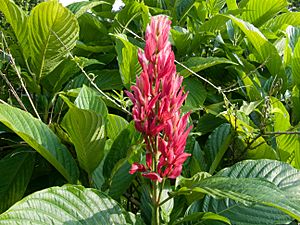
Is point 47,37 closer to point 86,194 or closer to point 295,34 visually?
point 86,194

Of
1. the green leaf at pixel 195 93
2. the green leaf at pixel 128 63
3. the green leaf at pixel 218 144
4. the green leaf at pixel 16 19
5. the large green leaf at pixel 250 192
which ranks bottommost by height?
the green leaf at pixel 218 144

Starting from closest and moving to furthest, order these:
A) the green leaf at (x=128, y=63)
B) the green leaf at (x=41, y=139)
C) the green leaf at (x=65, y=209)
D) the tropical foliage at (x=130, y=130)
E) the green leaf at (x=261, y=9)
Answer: the green leaf at (x=65, y=209) < the tropical foliage at (x=130, y=130) < the green leaf at (x=41, y=139) < the green leaf at (x=128, y=63) < the green leaf at (x=261, y=9)

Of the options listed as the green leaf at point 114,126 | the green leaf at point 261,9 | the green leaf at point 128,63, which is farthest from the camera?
the green leaf at point 261,9

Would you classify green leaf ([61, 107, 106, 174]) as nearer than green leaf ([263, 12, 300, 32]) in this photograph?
Yes

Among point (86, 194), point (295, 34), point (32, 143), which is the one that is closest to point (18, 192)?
point (32, 143)

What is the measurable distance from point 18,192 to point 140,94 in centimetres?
72

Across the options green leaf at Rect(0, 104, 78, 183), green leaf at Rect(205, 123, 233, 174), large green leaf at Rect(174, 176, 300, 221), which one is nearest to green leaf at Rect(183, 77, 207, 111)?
green leaf at Rect(205, 123, 233, 174)

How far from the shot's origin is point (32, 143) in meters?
1.33

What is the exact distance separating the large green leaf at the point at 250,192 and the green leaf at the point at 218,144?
0.37 metres

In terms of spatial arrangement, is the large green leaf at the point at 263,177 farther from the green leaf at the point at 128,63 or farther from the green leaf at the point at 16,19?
the green leaf at the point at 16,19

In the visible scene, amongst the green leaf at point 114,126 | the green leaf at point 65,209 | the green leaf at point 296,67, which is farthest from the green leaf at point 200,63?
the green leaf at point 65,209

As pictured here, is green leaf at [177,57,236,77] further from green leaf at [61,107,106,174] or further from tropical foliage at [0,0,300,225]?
green leaf at [61,107,106,174]

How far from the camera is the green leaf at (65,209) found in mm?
1046

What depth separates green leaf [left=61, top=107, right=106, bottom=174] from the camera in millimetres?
1351
